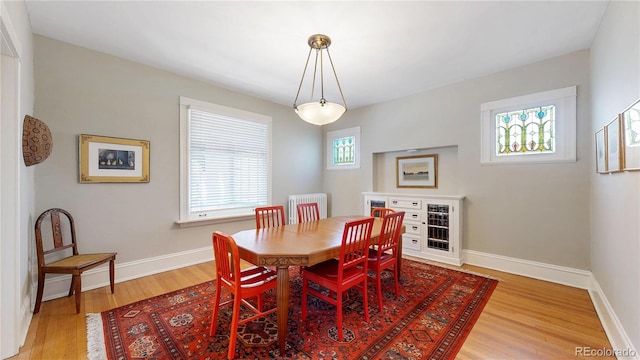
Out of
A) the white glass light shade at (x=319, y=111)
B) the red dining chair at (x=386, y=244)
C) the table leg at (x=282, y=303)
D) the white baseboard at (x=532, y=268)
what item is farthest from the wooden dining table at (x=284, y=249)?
the white baseboard at (x=532, y=268)

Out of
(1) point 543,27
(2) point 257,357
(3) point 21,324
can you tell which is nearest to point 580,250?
(1) point 543,27

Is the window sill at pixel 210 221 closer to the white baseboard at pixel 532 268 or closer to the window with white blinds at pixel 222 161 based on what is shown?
the window with white blinds at pixel 222 161

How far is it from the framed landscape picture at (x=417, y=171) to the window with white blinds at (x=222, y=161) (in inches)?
93.4

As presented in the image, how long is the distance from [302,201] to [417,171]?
2153 mm

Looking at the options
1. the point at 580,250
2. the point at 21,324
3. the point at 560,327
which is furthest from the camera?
the point at 580,250

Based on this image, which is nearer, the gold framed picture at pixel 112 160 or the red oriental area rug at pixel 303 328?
the red oriental area rug at pixel 303 328

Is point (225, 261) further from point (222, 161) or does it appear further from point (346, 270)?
point (222, 161)

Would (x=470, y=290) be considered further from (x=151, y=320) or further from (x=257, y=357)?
(x=151, y=320)

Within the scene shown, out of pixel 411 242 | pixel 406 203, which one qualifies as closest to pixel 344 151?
pixel 406 203

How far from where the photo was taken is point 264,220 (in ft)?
10.1

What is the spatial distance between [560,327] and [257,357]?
2471 mm

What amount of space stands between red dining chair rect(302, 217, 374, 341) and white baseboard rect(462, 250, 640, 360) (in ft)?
5.63

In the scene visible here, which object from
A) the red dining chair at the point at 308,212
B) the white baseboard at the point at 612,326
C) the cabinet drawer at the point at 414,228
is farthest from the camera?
the cabinet drawer at the point at 414,228

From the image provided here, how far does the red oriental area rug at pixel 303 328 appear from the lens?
6.00ft
